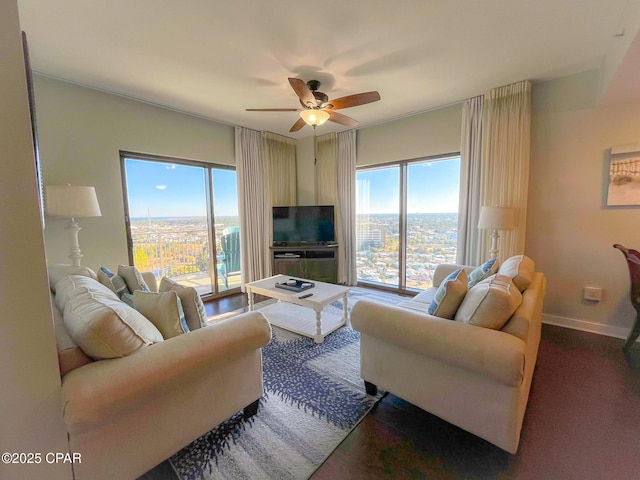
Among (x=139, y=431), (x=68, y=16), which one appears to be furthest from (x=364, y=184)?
(x=139, y=431)

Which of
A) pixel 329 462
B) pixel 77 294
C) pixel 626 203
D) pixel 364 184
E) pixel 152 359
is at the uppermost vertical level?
pixel 364 184

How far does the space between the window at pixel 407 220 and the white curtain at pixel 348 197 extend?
0.13 meters

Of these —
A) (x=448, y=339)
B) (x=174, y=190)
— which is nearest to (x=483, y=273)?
(x=448, y=339)

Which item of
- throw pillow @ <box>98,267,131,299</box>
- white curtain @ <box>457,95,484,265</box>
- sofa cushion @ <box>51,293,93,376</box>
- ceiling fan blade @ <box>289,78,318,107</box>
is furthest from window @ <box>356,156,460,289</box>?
sofa cushion @ <box>51,293,93,376</box>

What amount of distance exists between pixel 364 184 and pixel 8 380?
4.25m

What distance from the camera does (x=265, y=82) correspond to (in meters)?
2.73

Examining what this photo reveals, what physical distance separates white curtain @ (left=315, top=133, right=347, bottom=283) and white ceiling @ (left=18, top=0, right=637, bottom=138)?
1.60 m

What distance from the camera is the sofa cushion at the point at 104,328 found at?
3.50 feet

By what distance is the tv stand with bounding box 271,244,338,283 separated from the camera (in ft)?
14.1

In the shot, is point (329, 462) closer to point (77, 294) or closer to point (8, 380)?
point (8, 380)

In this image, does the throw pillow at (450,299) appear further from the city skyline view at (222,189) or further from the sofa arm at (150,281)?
the sofa arm at (150,281)

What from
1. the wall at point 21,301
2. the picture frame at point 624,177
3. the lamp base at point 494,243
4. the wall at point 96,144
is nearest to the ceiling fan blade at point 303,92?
the wall at point 21,301

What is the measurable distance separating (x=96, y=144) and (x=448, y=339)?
12.2 ft

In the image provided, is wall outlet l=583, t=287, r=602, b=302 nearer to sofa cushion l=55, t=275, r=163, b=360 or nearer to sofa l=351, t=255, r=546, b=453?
sofa l=351, t=255, r=546, b=453
